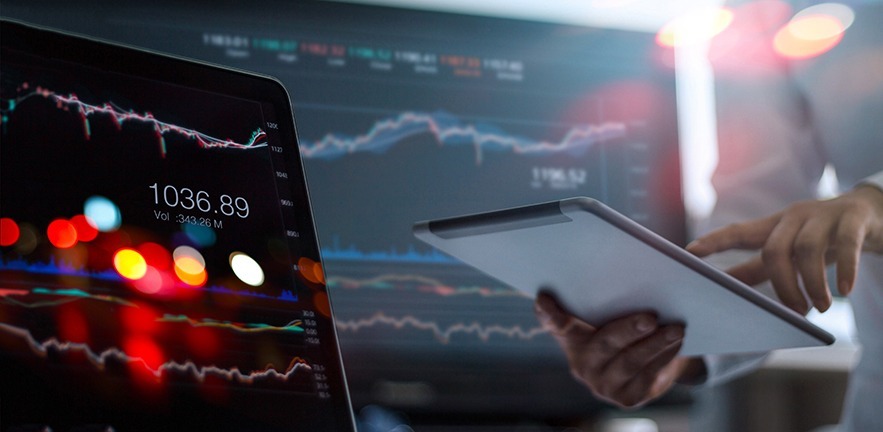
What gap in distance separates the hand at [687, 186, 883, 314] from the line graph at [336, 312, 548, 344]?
65 cm

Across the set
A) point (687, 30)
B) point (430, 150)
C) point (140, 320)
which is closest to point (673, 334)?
point (140, 320)

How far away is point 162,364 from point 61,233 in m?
0.09

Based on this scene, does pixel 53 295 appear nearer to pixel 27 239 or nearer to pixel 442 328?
pixel 27 239

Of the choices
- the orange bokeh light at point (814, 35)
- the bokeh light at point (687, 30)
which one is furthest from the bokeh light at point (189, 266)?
the bokeh light at point (687, 30)

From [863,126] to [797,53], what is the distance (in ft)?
0.54

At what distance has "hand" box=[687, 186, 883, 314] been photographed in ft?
2.23

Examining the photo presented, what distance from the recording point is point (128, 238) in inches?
17.5

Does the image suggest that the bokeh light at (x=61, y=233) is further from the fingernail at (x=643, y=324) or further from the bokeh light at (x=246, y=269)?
the fingernail at (x=643, y=324)

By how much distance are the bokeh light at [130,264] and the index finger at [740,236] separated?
0.51 metres

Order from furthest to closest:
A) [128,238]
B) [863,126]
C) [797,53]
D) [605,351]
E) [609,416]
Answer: [609,416] < [797,53] < [863,126] < [605,351] < [128,238]

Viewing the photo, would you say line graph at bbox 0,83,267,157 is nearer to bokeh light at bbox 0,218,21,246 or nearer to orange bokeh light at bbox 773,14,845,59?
bokeh light at bbox 0,218,21,246

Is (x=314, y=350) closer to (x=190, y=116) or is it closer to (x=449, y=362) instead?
(x=190, y=116)

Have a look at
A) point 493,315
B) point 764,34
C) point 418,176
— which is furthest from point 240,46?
point 764,34

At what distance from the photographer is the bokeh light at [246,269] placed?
1.54ft
